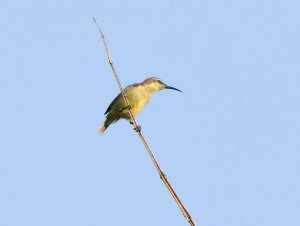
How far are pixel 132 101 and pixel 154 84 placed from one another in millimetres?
830

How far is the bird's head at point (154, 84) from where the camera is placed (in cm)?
935

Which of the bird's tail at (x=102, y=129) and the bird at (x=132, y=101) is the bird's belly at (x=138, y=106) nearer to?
the bird at (x=132, y=101)

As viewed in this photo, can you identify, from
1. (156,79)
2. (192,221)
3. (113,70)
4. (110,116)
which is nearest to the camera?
(192,221)

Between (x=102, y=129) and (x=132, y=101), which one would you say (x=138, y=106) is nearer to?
(x=132, y=101)

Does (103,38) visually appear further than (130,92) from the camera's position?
No

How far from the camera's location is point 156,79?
965 centimetres

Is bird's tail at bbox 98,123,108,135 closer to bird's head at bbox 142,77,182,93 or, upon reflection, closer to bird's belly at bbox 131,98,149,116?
bird's belly at bbox 131,98,149,116

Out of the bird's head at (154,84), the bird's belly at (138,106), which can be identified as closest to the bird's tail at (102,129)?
the bird's belly at (138,106)

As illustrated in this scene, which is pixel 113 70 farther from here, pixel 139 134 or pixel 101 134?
pixel 101 134

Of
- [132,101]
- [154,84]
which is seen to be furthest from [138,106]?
[154,84]

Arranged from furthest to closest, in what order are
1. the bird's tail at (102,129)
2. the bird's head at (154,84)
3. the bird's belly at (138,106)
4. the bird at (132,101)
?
the bird's head at (154,84) → the bird's tail at (102,129) → the bird's belly at (138,106) → the bird at (132,101)

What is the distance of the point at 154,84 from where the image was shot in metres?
9.51

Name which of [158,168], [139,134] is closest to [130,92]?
Result: [139,134]

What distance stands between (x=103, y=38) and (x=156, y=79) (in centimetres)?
625
